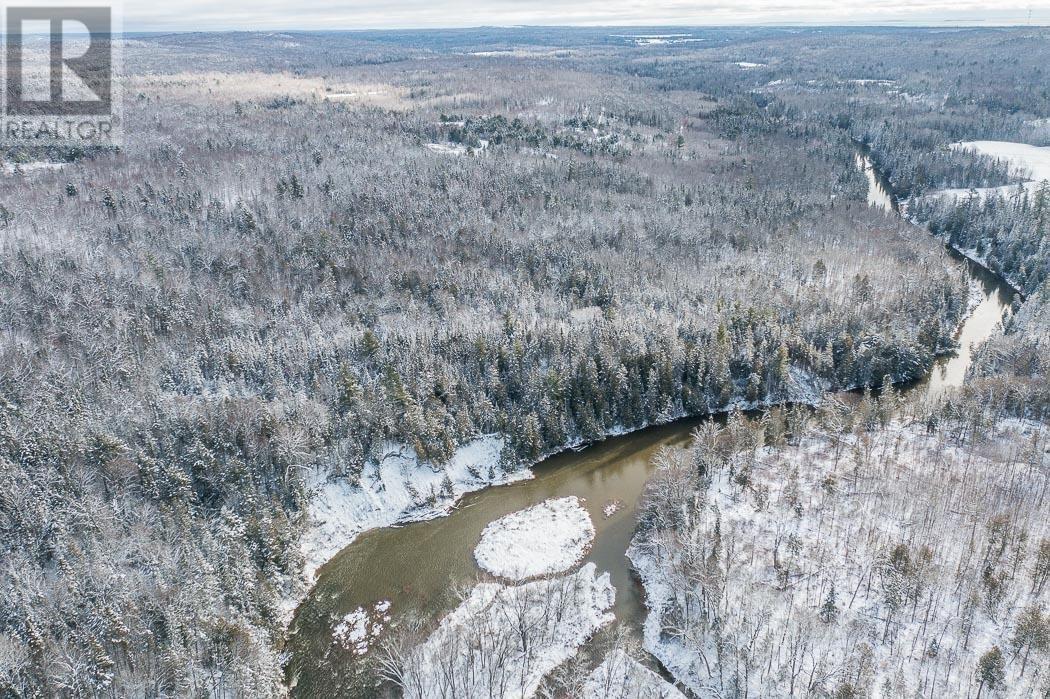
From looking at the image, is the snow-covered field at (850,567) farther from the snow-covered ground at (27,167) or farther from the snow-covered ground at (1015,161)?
the snow-covered ground at (27,167)

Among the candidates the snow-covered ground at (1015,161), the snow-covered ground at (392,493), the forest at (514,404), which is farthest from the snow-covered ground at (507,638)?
the snow-covered ground at (1015,161)

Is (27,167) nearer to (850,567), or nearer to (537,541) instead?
Result: (537,541)

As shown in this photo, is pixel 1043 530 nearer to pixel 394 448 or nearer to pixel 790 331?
pixel 790 331

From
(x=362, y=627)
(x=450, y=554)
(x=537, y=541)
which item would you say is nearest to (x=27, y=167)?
(x=450, y=554)

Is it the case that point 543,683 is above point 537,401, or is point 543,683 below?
below

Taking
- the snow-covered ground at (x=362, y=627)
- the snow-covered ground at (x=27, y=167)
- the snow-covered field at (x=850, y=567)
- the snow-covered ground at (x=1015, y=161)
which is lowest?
the snow-covered ground at (x=362, y=627)

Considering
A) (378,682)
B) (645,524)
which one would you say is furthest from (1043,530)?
(378,682)

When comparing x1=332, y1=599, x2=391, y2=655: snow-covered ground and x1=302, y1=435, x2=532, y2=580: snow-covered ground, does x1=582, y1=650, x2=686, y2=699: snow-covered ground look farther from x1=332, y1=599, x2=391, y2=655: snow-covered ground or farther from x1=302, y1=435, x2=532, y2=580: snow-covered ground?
x1=302, y1=435, x2=532, y2=580: snow-covered ground
